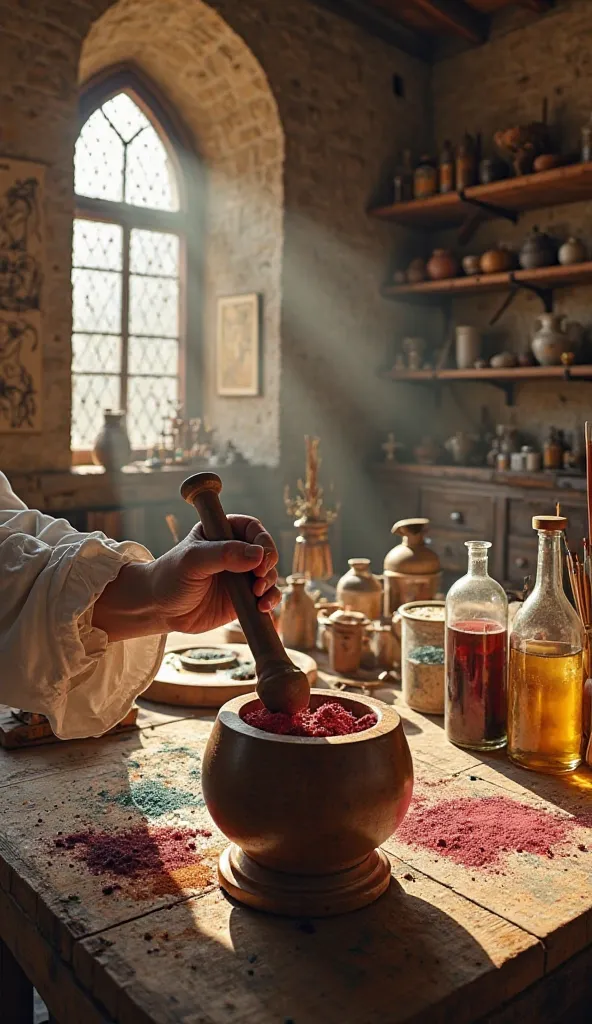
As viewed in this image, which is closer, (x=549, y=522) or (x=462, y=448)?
(x=549, y=522)

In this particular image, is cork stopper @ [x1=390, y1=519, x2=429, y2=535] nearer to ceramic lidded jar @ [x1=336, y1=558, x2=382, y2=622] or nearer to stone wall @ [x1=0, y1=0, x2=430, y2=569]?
ceramic lidded jar @ [x1=336, y1=558, x2=382, y2=622]

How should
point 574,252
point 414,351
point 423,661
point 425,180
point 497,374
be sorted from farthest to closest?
point 414,351 < point 425,180 < point 497,374 < point 574,252 < point 423,661

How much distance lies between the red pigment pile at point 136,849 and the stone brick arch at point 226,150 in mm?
4306

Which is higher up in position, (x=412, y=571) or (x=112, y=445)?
(x=112, y=445)

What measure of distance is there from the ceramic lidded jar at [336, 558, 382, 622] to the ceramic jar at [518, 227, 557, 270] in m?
3.48

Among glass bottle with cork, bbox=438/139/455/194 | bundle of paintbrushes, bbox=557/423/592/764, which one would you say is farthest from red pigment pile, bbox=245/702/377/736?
glass bottle with cork, bbox=438/139/455/194

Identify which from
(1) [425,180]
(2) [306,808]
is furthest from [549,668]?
(1) [425,180]

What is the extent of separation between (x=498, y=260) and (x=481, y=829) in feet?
15.2

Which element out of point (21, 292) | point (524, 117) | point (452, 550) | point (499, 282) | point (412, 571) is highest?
point (524, 117)

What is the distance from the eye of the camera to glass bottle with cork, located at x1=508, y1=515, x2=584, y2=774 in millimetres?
1457

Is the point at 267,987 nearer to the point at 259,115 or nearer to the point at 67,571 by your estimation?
the point at 67,571

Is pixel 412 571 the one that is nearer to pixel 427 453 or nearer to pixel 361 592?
pixel 361 592

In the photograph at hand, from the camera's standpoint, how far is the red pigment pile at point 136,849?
1.16m

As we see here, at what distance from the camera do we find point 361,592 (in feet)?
7.61
